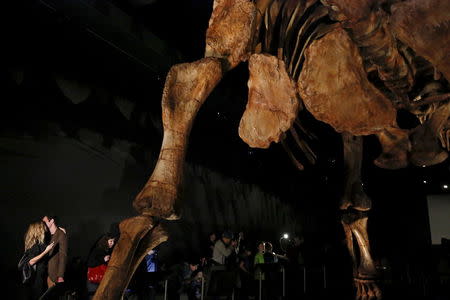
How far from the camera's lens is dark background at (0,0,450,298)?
4.69 meters

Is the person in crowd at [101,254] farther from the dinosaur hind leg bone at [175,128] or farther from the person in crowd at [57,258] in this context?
the dinosaur hind leg bone at [175,128]

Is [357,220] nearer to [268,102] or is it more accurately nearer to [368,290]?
[368,290]

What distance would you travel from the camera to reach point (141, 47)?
582cm

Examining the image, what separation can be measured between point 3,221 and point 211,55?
12.4ft

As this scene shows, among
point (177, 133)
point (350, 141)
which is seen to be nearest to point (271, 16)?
point (177, 133)

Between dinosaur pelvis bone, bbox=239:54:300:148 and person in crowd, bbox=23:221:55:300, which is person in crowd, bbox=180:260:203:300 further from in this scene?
dinosaur pelvis bone, bbox=239:54:300:148

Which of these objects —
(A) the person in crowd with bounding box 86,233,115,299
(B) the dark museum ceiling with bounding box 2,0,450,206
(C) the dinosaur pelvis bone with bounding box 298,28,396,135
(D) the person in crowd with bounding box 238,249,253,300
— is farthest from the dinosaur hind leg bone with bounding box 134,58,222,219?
(D) the person in crowd with bounding box 238,249,253,300

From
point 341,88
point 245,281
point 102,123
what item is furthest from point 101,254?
point 341,88

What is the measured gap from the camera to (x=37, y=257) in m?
3.90

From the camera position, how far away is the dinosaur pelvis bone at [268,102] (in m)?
2.10

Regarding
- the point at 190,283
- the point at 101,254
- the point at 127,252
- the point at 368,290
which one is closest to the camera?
the point at 127,252

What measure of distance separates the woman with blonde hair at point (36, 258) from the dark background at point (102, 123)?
642 mm

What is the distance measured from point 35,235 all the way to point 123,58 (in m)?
3.08

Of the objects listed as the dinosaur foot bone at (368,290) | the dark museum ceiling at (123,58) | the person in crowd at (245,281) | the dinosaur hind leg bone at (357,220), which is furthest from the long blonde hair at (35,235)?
the dinosaur foot bone at (368,290)
